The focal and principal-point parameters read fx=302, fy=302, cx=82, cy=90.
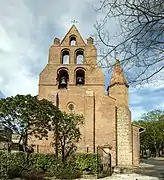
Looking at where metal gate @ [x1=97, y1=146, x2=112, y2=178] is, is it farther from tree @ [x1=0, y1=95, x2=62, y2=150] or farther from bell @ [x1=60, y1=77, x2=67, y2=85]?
bell @ [x1=60, y1=77, x2=67, y2=85]

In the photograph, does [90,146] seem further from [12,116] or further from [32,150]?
[12,116]

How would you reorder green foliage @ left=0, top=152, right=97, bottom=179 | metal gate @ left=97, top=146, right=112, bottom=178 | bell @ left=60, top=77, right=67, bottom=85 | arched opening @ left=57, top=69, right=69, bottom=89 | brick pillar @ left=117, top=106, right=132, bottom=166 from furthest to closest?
bell @ left=60, top=77, right=67, bottom=85 < arched opening @ left=57, top=69, right=69, bottom=89 < brick pillar @ left=117, top=106, right=132, bottom=166 < metal gate @ left=97, top=146, right=112, bottom=178 < green foliage @ left=0, top=152, right=97, bottom=179

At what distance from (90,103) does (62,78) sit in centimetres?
464

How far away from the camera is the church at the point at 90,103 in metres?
28.7

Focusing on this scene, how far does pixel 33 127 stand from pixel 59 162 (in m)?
3.49

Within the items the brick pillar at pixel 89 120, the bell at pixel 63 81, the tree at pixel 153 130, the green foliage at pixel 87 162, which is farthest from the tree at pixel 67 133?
the tree at pixel 153 130

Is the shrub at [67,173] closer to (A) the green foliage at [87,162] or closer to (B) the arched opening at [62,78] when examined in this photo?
(A) the green foliage at [87,162]

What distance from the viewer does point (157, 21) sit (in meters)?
5.76

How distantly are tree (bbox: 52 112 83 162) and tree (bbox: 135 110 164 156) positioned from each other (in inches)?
1624

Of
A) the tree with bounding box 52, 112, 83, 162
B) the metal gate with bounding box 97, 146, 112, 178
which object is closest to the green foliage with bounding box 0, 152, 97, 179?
the metal gate with bounding box 97, 146, 112, 178

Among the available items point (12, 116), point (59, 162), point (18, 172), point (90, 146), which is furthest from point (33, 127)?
point (90, 146)

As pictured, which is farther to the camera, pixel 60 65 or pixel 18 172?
pixel 60 65

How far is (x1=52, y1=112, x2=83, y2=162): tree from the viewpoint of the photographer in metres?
25.3

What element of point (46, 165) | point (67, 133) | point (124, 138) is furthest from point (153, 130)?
point (46, 165)
